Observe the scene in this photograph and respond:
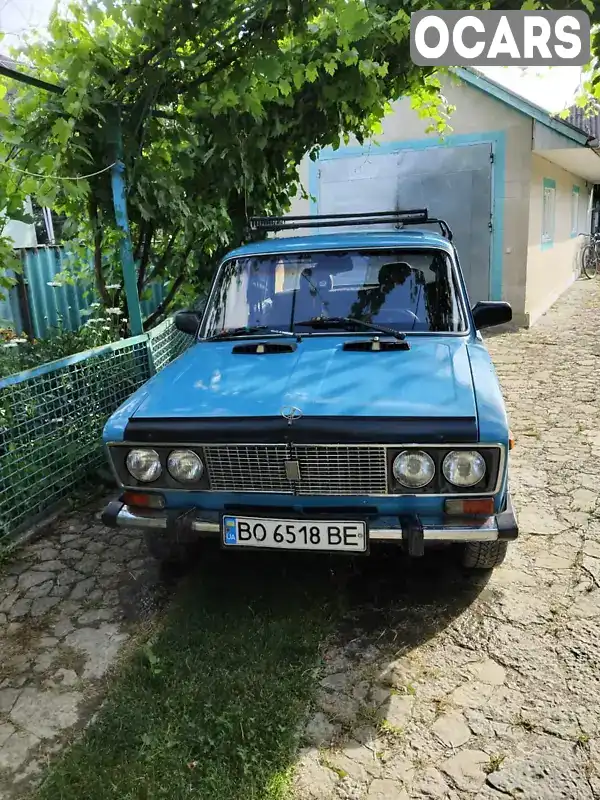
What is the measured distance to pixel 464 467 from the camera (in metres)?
2.82

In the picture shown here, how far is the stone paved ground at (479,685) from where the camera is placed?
232 centimetres

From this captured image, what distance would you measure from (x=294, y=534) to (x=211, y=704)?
803 millimetres

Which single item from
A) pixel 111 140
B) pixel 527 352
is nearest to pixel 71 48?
pixel 111 140

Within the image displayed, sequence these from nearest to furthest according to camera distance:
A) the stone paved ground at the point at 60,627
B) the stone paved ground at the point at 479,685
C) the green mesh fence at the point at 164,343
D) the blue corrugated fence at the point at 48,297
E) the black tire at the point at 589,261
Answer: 1. the stone paved ground at the point at 479,685
2. the stone paved ground at the point at 60,627
3. the green mesh fence at the point at 164,343
4. the blue corrugated fence at the point at 48,297
5. the black tire at the point at 589,261

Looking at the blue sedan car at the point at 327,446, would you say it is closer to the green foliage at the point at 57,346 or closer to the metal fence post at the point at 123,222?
the metal fence post at the point at 123,222

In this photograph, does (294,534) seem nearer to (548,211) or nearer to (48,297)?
(48,297)

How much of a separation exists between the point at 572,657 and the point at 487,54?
4.51 meters

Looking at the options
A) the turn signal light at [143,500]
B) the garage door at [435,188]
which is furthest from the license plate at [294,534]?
the garage door at [435,188]

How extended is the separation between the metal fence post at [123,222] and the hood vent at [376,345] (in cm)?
271

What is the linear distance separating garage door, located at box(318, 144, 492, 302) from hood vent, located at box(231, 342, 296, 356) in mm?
7982

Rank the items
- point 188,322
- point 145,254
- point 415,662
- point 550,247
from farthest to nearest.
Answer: point 550,247 → point 145,254 → point 188,322 → point 415,662

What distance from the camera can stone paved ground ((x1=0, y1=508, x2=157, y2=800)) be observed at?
2643 mm

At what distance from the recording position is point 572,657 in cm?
294

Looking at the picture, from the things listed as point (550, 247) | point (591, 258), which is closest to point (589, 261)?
point (591, 258)
